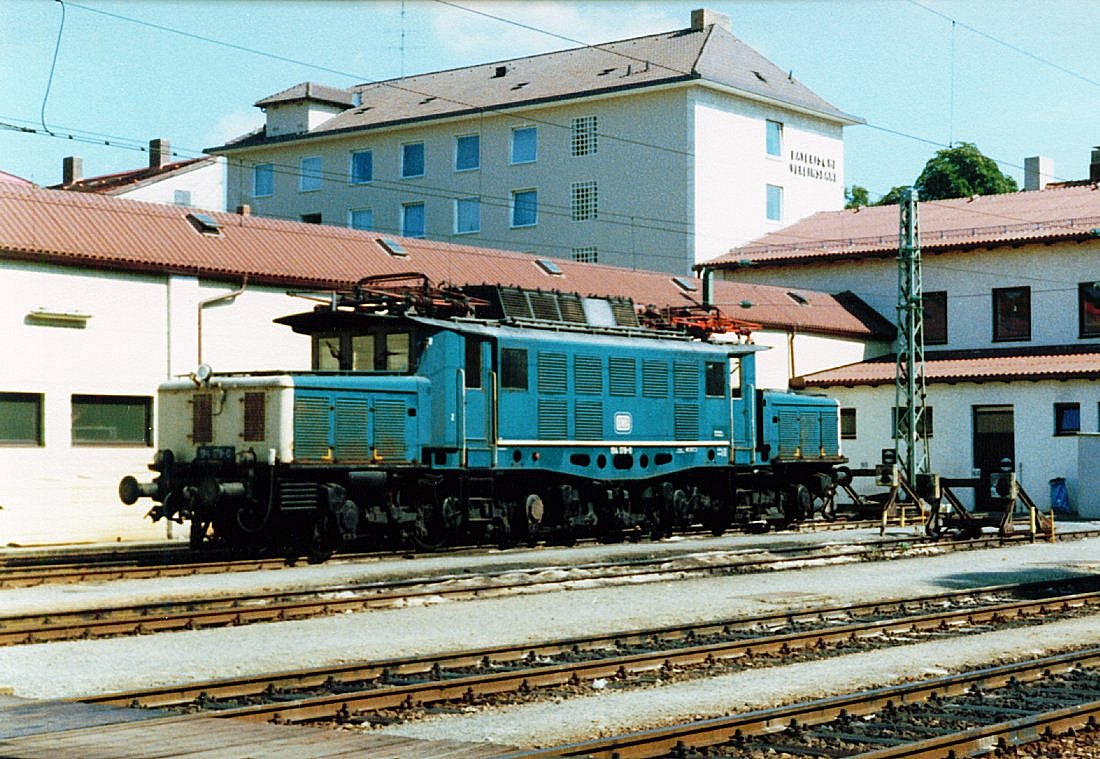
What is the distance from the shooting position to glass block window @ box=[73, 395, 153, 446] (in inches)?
1129

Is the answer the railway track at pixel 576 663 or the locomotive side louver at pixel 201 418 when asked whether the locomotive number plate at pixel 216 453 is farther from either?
the railway track at pixel 576 663

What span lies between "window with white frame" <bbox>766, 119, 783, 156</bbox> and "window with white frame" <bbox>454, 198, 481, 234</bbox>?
12260 mm

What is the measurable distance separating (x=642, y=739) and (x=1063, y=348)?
40.7m

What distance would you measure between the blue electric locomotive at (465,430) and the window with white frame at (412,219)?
37.9 meters

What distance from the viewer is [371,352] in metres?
24.2

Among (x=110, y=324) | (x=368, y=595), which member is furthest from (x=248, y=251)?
(x=368, y=595)

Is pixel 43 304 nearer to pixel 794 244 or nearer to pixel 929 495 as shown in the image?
pixel 929 495

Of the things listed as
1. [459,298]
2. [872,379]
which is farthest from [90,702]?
[872,379]

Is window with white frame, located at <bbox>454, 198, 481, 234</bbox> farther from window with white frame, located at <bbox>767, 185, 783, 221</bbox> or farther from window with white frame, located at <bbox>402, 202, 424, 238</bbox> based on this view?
window with white frame, located at <bbox>767, 185, 783, 221</bbox>

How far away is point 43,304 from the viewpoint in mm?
28062

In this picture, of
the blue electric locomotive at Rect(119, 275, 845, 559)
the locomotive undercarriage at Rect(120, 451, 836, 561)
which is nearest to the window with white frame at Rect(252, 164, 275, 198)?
the blue electric locomotive at Rect(119, 275, 845, 559)

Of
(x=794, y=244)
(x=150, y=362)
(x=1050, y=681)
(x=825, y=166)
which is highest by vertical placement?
(x=825, y=166)

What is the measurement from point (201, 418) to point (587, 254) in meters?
39.7

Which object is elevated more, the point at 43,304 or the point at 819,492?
the point at 43,304
